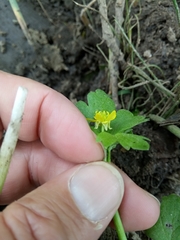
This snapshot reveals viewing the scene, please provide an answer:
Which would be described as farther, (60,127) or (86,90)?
(86,90)

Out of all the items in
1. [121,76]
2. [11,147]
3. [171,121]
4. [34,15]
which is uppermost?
[34,15]

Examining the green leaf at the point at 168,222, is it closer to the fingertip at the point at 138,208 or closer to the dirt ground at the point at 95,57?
the fingertip at the point at 138,208

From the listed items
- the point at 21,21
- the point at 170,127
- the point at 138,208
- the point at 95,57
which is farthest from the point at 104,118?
the point at 21,21

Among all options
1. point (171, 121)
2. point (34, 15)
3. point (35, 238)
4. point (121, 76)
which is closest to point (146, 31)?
point (121, 76)

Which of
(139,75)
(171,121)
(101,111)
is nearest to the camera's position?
(101,111)

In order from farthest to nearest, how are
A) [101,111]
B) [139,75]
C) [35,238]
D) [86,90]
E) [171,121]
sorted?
[86,90]
[139,75]
[171,121]
[101,111]
[35,238]

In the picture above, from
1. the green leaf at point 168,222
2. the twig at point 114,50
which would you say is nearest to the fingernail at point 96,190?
the green leaf at point 168,222

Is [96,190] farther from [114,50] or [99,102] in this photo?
[114,50]

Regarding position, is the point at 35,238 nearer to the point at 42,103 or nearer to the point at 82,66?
the point at 42,103
